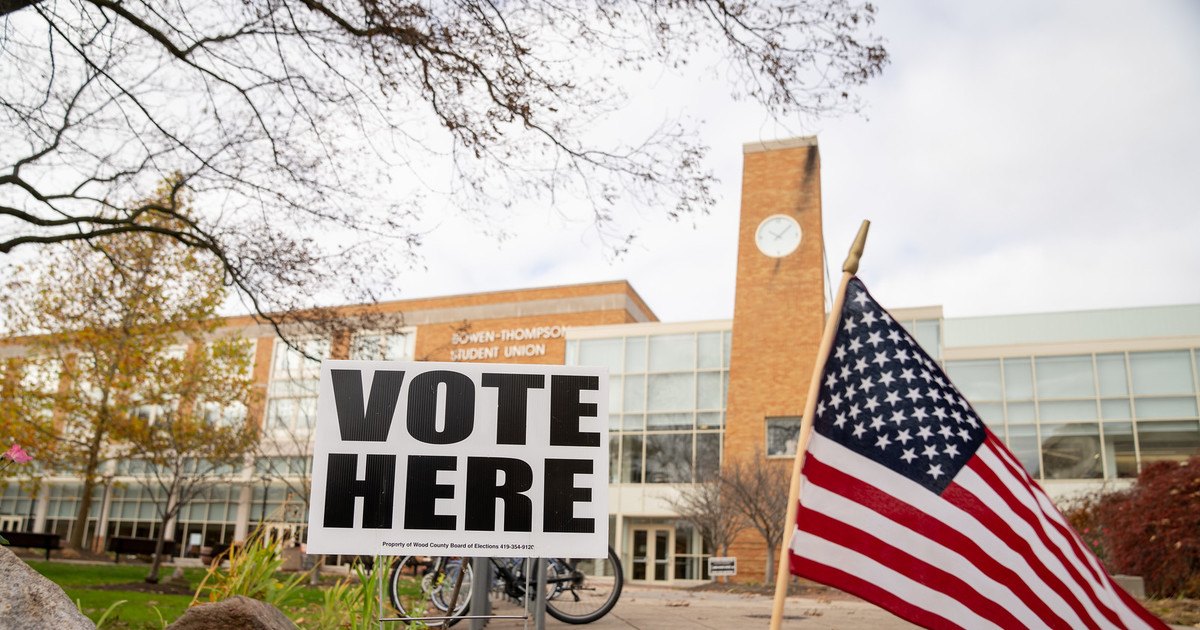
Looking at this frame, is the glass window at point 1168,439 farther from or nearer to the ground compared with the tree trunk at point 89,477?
farther from the ground

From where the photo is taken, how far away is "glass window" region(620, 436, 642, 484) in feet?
111

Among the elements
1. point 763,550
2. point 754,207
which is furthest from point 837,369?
point 754,207

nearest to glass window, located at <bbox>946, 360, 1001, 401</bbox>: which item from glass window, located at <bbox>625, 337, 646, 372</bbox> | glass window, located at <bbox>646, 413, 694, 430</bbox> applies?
glass window, located at <bbox>646, 413, 694, 430</bbox>

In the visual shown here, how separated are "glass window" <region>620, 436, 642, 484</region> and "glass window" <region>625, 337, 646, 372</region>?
2.70 meters

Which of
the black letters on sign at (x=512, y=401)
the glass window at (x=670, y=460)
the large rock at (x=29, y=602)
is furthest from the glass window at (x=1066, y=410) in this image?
the large rock at (x=29, y=602)

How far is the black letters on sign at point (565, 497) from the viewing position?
3.53 meters

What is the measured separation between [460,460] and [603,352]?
32.8m

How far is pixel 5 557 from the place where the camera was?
354 cm

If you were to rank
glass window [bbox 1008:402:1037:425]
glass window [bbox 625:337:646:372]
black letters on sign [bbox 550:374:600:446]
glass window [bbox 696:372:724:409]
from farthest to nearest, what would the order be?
glass window [bbox 625:337:646:372] → glass window [bbox 696:372:724:409] → glass window [bbox 1008:402:1037:425] → black letters on sign [bbox 550:374:600:446]

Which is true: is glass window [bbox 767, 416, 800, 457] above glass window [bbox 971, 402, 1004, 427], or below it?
below

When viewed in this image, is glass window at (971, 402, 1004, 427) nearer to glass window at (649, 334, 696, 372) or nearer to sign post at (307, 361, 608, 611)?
glass window at (649, 334, 696, 372)

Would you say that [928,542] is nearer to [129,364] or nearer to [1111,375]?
[129,364]

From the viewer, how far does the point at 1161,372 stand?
29.3 m

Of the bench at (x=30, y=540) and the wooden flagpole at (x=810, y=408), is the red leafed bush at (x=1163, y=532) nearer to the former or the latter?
the wooden flagpole at (x=810, y=408)
